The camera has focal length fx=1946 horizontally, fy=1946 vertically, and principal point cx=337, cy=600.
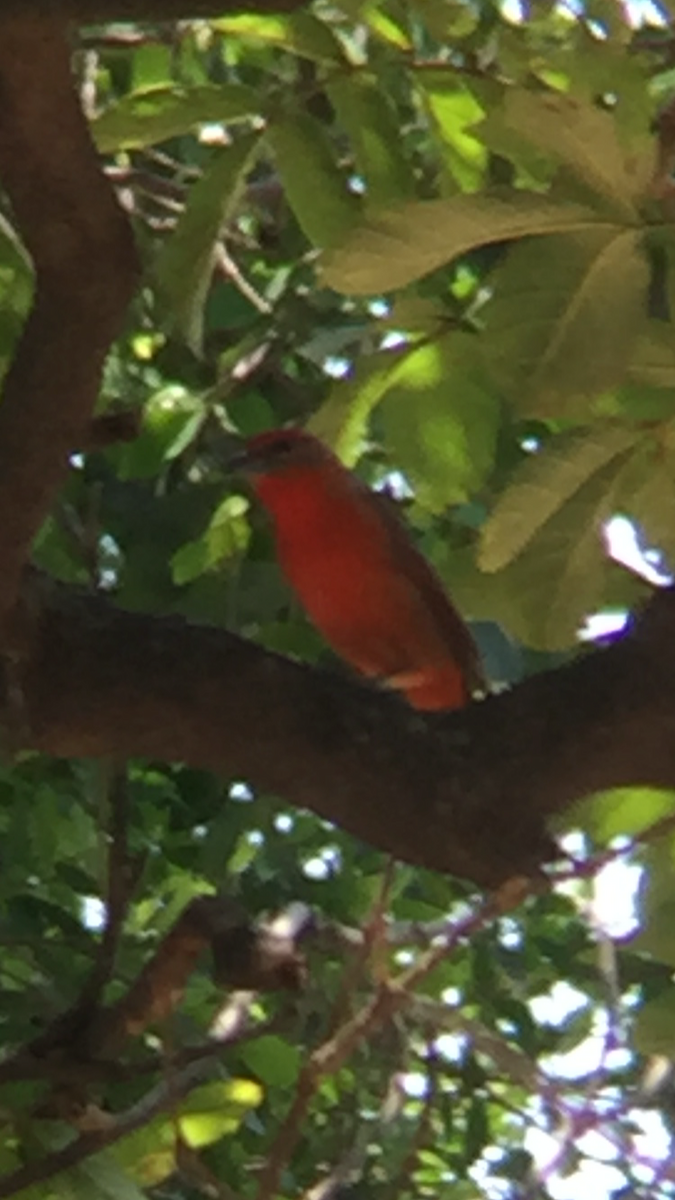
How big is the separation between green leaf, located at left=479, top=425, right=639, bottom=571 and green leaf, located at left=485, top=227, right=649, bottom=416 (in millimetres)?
52

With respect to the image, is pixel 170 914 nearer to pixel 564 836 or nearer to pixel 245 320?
pixel 245 320

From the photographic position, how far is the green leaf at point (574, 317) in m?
0.94

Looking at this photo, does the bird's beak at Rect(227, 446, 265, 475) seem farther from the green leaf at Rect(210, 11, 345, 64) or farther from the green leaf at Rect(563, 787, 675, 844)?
the green leaf at Rect(210, 11, 345, 64)

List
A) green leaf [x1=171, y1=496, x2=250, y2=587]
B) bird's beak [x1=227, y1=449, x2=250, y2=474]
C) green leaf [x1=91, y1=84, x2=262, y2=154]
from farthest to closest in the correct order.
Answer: bird's beak [x1=227, y1=449, x2=250, y2=474] < green leaf [x1=171, y1=496, x2=250, y2=587] < green leaf [x1=91, y1=84, x2=262, y2=154]

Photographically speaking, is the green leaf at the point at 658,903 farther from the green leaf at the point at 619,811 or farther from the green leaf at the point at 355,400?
the green leaf at the point at 355,400

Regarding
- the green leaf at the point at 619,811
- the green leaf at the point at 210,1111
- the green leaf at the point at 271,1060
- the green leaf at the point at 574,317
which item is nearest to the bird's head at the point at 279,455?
the green leaf at the point at 271,1060

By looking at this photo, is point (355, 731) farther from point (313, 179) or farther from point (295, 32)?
point (295, 32)

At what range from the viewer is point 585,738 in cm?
163

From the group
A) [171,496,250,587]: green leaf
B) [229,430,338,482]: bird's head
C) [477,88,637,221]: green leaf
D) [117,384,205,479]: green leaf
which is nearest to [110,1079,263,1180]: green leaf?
[171,496,250,587]: green leaf

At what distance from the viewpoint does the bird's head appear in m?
2.71

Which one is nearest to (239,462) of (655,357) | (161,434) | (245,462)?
(245,462)

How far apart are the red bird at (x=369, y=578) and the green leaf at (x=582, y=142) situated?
195 centimetres

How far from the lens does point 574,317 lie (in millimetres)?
961

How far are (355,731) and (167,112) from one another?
1.96 ft
